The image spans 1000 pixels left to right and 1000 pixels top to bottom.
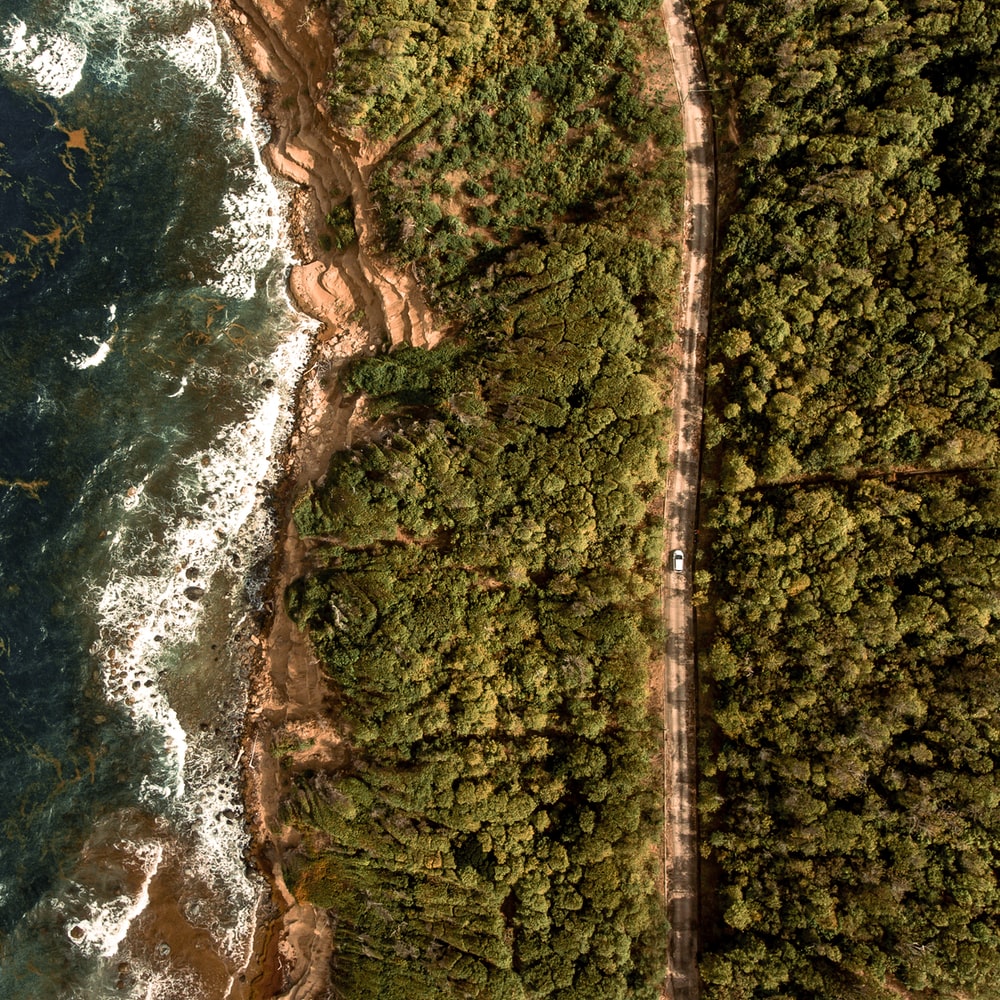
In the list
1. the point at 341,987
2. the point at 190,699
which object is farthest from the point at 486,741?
the point at 190,699

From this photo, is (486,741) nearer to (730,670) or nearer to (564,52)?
(730,670)

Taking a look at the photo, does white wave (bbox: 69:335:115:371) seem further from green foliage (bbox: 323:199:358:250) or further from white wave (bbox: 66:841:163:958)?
white wave (bbox: 66:841:163:958)

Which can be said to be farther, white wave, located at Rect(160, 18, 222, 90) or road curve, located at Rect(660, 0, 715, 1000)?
white wave, located at Rect(160, 18, 222, 90)

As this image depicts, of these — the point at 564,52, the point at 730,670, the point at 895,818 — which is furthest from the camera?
the point at 564,52

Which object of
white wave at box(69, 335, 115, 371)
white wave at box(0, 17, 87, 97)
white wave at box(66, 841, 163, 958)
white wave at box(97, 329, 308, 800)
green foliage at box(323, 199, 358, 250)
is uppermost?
white wave at box(0, 17, 87, 97)

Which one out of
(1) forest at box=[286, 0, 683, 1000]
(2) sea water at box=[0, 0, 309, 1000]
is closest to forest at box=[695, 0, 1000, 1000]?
(1) forest at box=[286, 0, 683, 1000]

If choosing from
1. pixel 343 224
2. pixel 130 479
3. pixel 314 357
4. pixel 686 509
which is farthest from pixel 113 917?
pixel 343 224
